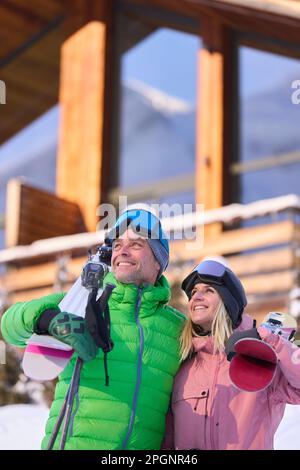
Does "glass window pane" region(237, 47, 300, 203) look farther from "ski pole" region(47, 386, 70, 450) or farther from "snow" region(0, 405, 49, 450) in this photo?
"ski pole" region(47, 386, 70, 450)

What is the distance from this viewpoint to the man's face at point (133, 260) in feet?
11.8

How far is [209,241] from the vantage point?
942 centimetres

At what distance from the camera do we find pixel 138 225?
12.1 feet

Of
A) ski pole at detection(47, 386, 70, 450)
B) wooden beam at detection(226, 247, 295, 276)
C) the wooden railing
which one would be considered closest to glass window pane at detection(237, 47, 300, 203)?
the wooden railing

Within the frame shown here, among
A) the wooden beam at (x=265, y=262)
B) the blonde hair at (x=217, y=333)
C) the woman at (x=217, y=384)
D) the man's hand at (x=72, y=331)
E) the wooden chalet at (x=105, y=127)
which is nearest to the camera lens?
→ the man's hand at (x=72, y=331)

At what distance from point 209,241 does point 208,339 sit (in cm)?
584

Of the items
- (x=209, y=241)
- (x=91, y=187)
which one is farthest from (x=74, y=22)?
(x=209, y=241)

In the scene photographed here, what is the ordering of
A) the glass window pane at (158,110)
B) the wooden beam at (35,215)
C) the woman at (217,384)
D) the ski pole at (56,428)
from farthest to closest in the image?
the glass window pane at (158,110), the wooden beam at (35,215), the woman at (217,384), the ski pole at (56,428)

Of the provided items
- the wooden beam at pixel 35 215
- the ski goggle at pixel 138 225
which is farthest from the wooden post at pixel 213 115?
the ski goggle at pixel 138 225

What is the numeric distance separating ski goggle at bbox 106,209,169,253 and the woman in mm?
223

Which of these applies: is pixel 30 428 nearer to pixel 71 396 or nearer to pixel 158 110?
pixel 71 396

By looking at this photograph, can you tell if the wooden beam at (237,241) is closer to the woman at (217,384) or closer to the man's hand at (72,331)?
the woman at (217,384)

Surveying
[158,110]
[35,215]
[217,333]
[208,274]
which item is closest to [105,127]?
[158,110]

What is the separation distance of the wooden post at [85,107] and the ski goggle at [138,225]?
7.60 metres
